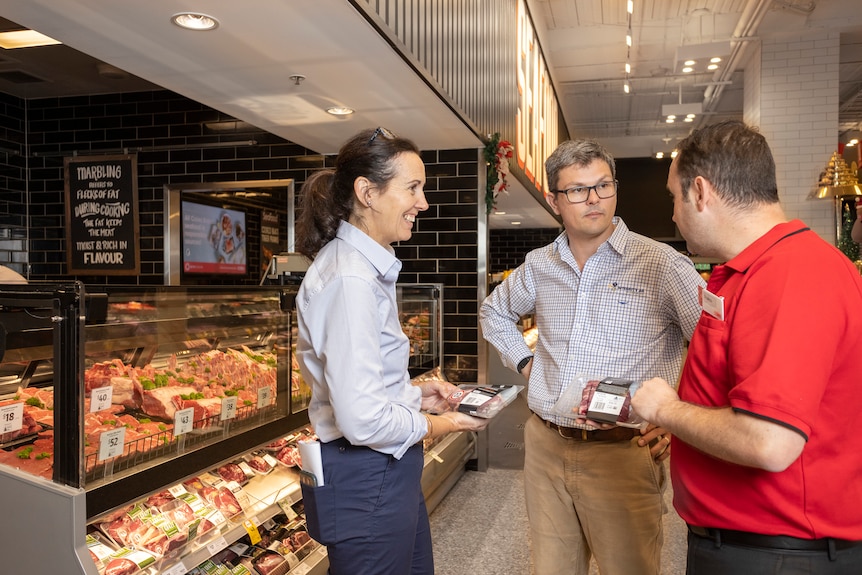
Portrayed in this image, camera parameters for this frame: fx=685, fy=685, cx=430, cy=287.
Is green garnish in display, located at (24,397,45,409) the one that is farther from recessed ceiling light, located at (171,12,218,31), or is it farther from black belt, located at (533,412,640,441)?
black belt, located at (533,412,640,441)

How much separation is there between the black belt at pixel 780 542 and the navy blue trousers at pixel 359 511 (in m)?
0.79

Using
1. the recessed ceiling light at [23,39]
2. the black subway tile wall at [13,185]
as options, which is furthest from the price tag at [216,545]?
the black subway tile wall at [13,185]

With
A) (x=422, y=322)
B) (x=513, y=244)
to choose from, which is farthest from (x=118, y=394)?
(x=513, y=244)

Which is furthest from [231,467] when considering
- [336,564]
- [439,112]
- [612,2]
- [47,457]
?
[612,2]

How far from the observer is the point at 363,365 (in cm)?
162

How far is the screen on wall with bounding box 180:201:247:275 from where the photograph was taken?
6344 millimetres

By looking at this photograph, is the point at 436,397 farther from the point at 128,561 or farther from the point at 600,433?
the point at 128,561

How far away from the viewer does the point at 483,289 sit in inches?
206

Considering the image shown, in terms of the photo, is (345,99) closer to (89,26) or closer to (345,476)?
(89,26)

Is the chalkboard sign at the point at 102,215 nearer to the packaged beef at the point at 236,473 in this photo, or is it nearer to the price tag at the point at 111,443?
the packaged beef at the point at 236,473

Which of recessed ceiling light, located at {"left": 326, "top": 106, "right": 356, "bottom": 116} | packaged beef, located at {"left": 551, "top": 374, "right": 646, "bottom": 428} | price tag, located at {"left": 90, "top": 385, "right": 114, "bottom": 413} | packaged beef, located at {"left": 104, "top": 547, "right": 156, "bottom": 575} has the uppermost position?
recessed ceiling light, located at {"left": 326, "top": 106, "right": 356, "bottom": 116}

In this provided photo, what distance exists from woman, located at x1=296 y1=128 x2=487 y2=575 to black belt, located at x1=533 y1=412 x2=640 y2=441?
426 millimetres

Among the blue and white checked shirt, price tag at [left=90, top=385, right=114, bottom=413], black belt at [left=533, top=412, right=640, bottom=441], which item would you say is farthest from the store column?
price tag at [left=90, top=385, right=114, bottom=413]

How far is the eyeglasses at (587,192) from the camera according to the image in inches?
89.8
